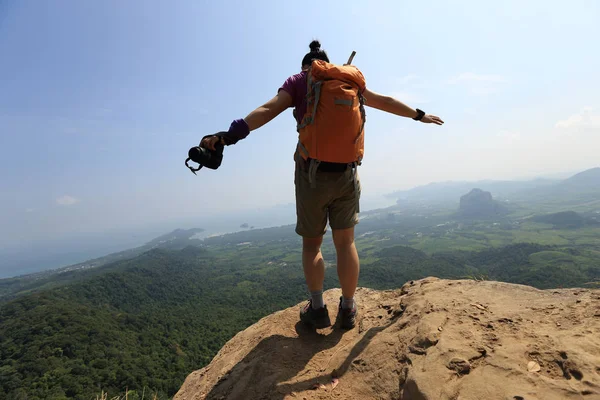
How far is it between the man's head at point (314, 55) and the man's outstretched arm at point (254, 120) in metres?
0.61

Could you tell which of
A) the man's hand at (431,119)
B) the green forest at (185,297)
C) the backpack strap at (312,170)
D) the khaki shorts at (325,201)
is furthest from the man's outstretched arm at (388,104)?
the green forest at (185,297)

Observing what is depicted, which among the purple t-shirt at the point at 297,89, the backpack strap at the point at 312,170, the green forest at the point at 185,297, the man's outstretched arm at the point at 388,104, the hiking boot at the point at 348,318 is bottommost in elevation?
the green forest at the point at 185,297

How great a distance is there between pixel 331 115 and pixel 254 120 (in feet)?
2.56

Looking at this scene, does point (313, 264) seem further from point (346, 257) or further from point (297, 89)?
point (297, 89)

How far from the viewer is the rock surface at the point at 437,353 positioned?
158cm

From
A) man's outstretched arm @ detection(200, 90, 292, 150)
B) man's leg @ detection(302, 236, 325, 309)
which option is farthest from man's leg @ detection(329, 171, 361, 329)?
man's outstretched arm @ detection(200, 90, 292, 150)

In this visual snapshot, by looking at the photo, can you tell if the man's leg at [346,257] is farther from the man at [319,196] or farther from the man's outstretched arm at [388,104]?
the man's outstretched arm at [388,104]

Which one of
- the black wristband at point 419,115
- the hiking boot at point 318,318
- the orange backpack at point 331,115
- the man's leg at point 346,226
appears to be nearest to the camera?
the orange backpack at point 331,115

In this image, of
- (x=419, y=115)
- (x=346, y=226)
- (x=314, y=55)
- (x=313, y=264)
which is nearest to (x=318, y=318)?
(x=313, y=264)

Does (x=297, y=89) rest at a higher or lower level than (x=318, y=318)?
higher

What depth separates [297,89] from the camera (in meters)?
2.94

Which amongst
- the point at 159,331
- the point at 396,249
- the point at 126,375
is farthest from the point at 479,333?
the point at 396,249

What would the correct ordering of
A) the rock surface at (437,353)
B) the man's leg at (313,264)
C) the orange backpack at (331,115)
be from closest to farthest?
the rock surface at (437,353) → the orange backpack at (331,115) → the man's leg at (313,264)

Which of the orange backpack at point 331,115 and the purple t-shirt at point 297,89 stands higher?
the purple t-shirt at point 297,89
